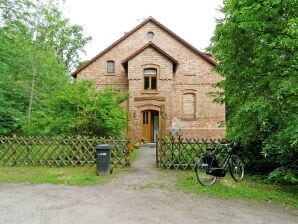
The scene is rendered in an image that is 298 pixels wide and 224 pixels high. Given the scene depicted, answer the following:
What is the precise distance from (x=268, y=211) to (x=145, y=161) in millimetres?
7316

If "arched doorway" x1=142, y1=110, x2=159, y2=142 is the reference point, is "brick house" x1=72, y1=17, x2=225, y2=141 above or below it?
above

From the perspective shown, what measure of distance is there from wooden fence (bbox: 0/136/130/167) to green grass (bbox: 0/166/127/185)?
17.8 inches

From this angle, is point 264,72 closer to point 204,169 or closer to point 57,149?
point 204,169

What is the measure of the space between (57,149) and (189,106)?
41.1ft

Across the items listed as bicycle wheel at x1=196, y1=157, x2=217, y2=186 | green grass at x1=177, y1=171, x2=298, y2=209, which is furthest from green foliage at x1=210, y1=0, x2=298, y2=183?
bicycle wheel at x1=196, y1=157, x2=217, y2=186

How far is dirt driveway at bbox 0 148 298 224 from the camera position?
5473 mm

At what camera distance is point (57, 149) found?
11414 mm

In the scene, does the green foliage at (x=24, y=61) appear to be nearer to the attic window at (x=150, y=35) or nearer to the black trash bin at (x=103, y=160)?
→ the black trash bin at (x=103, y=160)

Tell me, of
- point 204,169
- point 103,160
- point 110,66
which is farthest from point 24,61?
point 204,169

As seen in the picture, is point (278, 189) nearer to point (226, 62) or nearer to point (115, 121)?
point (226, 62)

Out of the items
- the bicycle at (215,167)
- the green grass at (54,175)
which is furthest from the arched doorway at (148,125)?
the bicycle at (215,167)

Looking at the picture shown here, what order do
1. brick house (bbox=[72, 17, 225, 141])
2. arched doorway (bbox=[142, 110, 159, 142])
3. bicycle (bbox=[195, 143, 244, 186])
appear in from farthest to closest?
arched doorway (bbox=[142, 110, 159, 142]) → brick house (bbox=[72, 17, 225, 141]) → bicycle (bbox=[195, 143, 244, 186])

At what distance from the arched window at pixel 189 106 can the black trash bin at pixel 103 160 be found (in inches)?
488

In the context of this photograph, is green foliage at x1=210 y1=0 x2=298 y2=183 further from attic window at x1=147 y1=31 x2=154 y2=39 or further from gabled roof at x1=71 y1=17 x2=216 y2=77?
attic window at x1=147 y1=31 x2=154 y2=39
